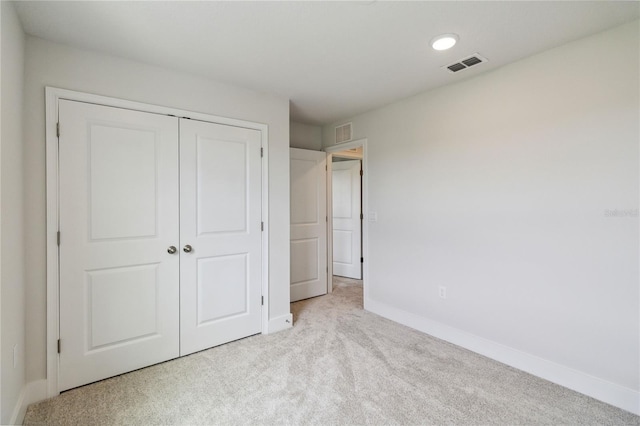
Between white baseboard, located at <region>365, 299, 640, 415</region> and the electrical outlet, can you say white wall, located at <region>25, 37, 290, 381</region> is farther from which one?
the electrical outlet

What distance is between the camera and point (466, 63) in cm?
238

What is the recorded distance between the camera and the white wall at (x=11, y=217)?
151 centimetres

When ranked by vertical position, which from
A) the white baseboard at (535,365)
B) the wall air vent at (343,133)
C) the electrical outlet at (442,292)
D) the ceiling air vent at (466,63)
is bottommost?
the white baseboard at (535,365)

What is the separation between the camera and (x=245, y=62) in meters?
2.33

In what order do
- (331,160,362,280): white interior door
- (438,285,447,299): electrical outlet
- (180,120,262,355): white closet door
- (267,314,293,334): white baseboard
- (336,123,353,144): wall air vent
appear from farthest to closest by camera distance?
(331,160,362,280): white interior door → (336,123,353,144): wall air vent → (267,314,293,334): white baseboard → (438,285,447,299): electrical outlet → (180,120,262,355): white closet door

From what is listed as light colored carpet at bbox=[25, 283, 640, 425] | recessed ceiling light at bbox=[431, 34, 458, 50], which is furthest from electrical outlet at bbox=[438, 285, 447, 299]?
recessed ceiling light at bbox=[431, 34, 458, 50]

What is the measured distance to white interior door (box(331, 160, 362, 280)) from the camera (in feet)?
17.0

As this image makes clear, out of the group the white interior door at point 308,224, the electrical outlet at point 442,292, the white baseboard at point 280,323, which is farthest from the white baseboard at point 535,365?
the white interior door at point 308,224

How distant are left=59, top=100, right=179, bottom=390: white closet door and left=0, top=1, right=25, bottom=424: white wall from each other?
9.5 inches

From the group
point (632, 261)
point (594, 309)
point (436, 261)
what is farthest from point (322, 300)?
point (632, 261)

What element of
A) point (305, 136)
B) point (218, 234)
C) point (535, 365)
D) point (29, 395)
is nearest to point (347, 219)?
point (305, 136)

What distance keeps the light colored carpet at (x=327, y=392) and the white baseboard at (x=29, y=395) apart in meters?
0.05

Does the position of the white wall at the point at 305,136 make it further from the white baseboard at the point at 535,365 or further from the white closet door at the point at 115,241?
the white baseboard at the point at 535,365

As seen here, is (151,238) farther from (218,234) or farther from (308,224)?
(308,224)
